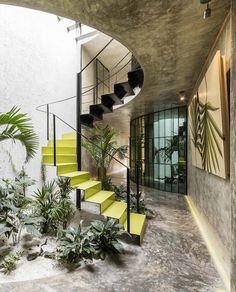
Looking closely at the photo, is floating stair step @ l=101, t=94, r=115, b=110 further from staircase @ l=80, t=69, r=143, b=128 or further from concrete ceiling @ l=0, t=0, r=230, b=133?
concrete ceiling @ l=0, t=0, r=230, b=133

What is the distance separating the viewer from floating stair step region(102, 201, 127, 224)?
286cm

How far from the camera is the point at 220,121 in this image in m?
1.99

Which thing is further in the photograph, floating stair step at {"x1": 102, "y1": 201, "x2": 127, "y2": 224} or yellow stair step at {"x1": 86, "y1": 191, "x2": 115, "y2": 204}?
yellow stair step at {"x1": 86, "y1": 191, "x2": 115, "y2": 204}

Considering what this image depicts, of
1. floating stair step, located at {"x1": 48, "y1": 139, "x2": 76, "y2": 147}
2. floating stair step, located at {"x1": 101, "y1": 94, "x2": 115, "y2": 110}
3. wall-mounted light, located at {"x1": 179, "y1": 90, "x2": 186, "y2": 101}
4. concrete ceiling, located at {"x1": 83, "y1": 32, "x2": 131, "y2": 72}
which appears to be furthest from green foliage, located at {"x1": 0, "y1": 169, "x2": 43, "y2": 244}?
concrete ceiling, located at {"x1": 83, "y1": 32, "x2": 131, "y2": 72}

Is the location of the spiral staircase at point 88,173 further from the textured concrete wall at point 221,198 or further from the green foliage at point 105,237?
the textured concrete wall at point 221,198

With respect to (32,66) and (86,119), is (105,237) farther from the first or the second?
(32,66)

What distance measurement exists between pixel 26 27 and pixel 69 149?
2.89 m

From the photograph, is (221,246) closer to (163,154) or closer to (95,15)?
(95,15)

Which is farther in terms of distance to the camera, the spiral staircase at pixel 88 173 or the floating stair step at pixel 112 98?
the floating stair step at pixel 112 98

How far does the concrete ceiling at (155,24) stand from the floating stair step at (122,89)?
1.01 meters

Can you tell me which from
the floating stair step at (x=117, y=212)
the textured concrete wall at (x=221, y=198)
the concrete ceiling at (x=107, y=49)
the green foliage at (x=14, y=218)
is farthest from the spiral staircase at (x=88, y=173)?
the concrete ceiling at (x=107, y=49)

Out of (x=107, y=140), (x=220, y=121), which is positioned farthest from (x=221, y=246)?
(x=107, y=140)

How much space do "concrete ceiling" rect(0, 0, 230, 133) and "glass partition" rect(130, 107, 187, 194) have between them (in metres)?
3.21

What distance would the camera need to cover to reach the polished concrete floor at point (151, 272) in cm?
192
